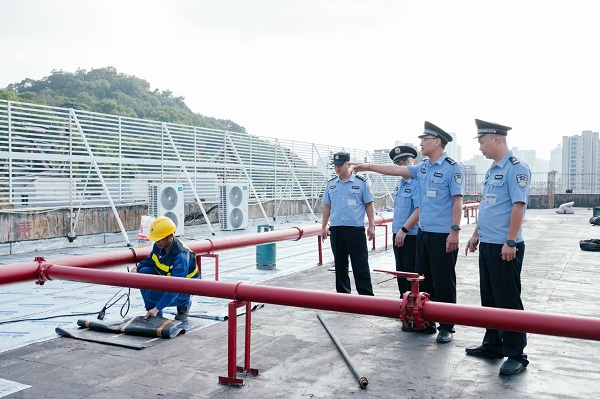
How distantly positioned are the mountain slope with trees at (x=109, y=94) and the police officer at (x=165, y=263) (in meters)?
37.5

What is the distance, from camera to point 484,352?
451 centimetres

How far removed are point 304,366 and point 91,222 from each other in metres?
10.1

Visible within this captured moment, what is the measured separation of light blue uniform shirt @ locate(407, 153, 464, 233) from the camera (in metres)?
5.15

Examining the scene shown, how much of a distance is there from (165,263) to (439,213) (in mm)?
2635

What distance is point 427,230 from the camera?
524 centimetres

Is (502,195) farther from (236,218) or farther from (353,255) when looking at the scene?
(236,218)

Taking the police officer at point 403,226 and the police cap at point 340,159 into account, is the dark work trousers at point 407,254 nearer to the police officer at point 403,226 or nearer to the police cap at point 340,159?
the police officer at point 403,226

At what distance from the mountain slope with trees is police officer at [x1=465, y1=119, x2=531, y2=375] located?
129 ft

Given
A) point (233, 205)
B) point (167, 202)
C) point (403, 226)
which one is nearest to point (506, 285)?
point (403, 226)

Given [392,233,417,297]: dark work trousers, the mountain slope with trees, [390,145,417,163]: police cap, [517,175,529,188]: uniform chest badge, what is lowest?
[392,233,417,297]: dark work trousers

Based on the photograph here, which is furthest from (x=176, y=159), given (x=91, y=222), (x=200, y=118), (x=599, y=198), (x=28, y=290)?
(x=200, y=118)

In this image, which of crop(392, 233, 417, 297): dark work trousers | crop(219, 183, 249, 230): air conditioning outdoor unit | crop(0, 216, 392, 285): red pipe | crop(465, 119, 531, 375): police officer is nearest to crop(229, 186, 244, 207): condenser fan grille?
crop(219, 183, 249, 230): air conditioning outdoor unit

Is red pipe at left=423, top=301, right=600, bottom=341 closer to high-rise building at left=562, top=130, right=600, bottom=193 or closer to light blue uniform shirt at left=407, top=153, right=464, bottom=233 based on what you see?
light blue uniform shirt at left=407, top=153, right=464, bottom=233

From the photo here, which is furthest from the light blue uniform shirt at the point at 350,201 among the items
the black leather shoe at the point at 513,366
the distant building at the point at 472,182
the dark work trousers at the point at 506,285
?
the distant building at the point at 472,182
